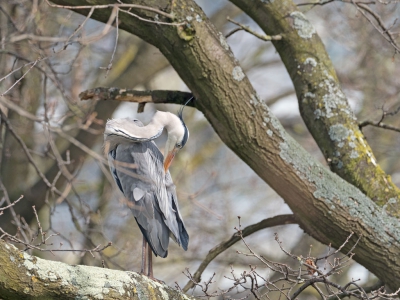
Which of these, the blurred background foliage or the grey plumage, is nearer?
the grey plumage

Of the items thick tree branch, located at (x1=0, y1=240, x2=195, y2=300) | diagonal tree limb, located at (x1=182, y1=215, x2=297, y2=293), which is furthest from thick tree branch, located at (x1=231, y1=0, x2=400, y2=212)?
thick tree branch, located at (x1=0, y1=240, x2=195, y2=300)

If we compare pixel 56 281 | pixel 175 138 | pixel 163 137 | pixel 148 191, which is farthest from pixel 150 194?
pixel 163 137

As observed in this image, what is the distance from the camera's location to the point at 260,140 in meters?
3.25

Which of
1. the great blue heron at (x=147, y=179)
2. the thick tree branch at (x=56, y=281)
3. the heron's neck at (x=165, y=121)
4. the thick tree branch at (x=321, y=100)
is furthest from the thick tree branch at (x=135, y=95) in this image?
the thick tree branch at (x=56, y=281)

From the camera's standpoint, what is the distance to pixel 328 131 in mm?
3707

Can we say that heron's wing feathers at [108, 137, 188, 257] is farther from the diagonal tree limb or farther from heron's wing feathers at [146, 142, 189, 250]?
the diagonal tree limb

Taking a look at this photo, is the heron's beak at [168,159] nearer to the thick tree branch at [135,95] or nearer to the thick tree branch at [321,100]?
the thick tree branch at [135,95]

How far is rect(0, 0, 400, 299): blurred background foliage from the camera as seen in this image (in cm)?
585

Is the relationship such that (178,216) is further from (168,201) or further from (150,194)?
(150,194)

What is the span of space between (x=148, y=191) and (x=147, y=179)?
0.08 metres

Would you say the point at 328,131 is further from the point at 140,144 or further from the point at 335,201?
the point at 140,144

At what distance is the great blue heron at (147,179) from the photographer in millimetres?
3559


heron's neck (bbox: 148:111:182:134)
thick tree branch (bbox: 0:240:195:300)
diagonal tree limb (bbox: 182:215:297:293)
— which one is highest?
heron's neck (bbox: 148:111:182:134)

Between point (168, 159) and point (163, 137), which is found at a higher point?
point (163, 137)
